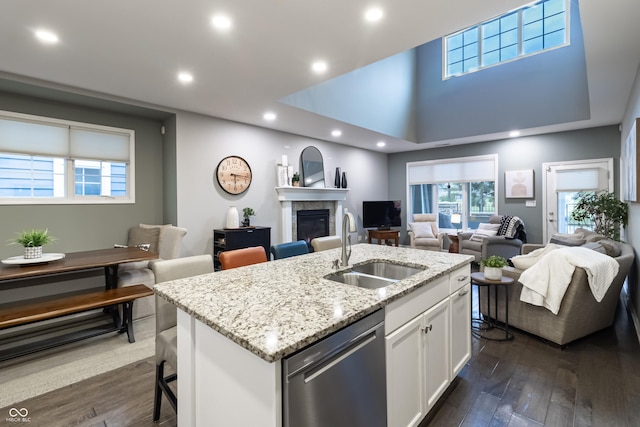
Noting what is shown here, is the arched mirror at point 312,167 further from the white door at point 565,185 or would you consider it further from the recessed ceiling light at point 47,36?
the white door at point 565,185

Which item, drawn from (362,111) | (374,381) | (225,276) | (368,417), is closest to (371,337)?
(374,381)

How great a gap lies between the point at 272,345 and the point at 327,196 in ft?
17.4

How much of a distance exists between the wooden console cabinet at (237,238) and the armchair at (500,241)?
12.5 feet

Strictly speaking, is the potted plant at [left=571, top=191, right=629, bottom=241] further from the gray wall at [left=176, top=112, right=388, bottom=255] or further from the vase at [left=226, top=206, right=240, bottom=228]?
the vase at [left=226, top=206, right=240, bottom=228]

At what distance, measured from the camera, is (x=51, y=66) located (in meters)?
2.90

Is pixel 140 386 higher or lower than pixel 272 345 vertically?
lower

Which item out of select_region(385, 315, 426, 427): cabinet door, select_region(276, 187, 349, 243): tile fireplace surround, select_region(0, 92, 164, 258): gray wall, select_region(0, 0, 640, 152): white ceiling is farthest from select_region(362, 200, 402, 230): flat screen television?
select_region(385, 315, 426, 427): cabinet door

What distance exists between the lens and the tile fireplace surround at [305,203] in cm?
543

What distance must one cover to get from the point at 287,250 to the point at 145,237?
8.26ft

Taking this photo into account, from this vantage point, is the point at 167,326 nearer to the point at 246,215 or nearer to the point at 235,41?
the point at 235,41

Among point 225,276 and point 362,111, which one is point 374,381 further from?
point 362,111

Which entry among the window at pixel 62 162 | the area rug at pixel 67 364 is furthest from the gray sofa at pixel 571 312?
the window at pixel 62 162

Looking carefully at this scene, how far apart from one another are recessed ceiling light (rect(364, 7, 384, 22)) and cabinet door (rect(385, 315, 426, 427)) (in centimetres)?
211

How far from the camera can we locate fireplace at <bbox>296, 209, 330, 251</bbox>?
5789 millimetres
